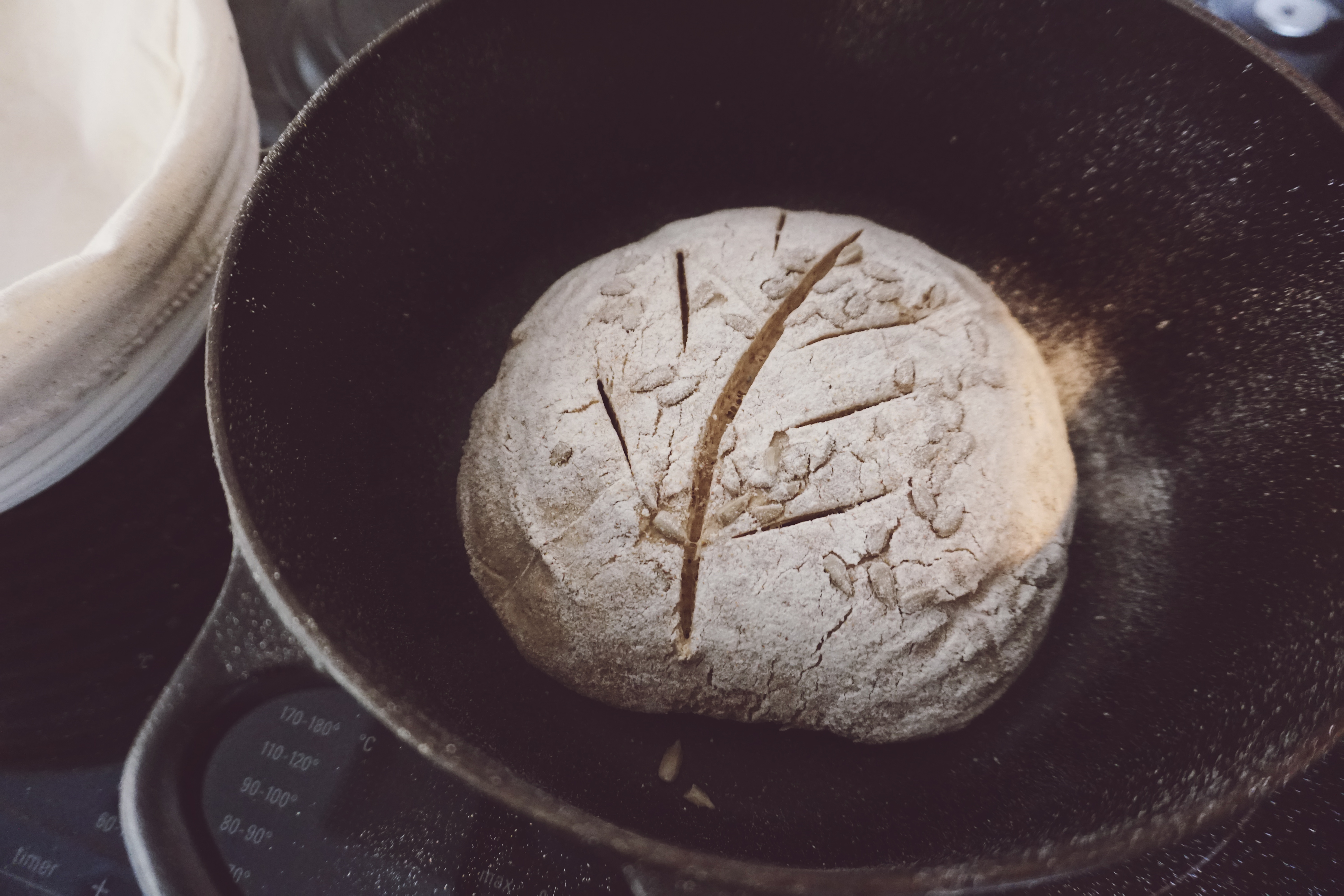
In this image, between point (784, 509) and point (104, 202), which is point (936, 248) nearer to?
point (784, 509)

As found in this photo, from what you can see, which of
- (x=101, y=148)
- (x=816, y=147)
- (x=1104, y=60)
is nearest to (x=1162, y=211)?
(x=1104, y=60)

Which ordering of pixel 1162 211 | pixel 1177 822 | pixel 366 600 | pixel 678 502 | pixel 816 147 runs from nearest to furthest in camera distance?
pixel 1177 822, pixel 366 600, pixel 678 502, pixel 1162 211, pixel 816 147

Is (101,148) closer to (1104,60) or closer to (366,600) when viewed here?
(366,600)

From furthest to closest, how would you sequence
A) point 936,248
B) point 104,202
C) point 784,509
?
point 936,248, point 104,202, point 784,509

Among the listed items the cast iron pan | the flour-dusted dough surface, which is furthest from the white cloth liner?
the flour-dusted dough surface

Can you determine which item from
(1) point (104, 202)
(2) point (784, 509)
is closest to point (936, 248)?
(2) point (784, 509)

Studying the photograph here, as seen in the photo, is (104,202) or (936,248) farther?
(936,248)
